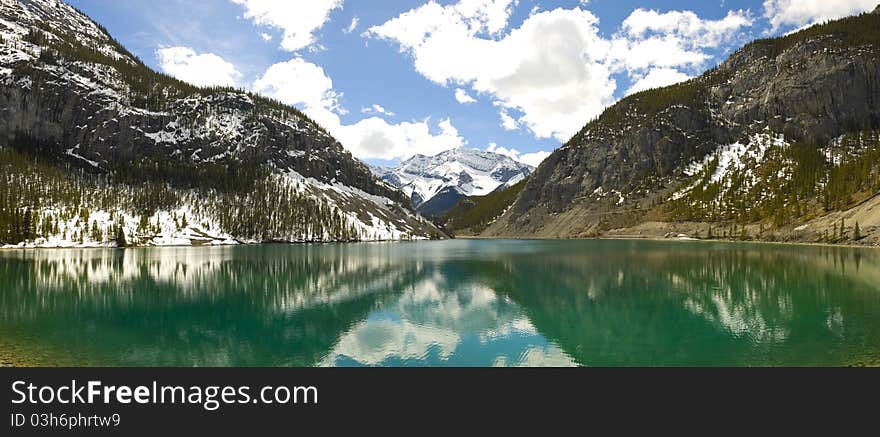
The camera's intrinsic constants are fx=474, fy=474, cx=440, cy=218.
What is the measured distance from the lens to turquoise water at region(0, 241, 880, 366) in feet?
73.3

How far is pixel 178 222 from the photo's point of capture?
186 metres

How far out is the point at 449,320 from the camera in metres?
32.3

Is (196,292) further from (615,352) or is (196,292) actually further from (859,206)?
(859,206)
